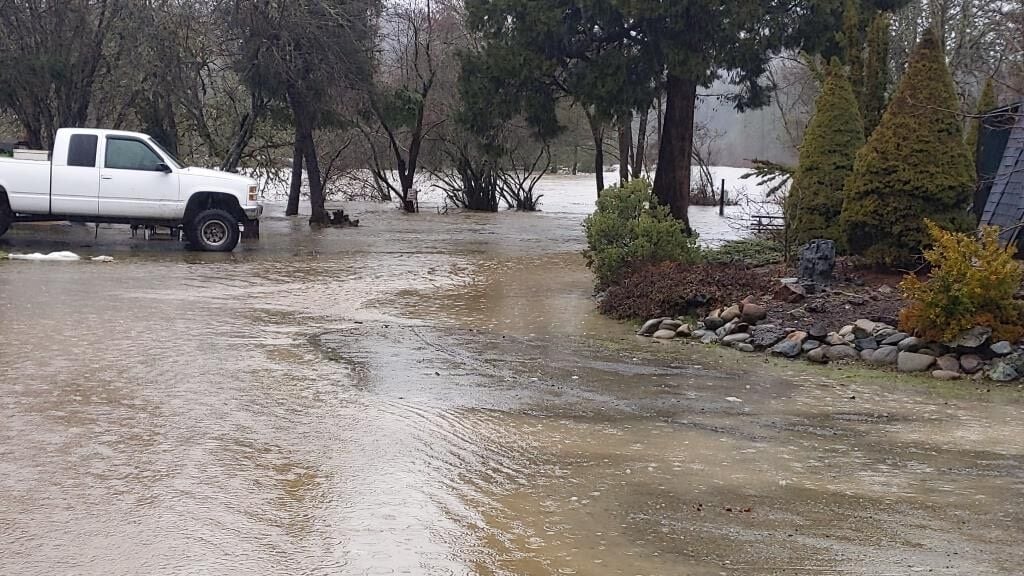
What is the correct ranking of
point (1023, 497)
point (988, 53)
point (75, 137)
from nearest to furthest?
point (1023, 497)
point (75, 137)
point (988, 53)

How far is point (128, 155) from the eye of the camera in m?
18.0

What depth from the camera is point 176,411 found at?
295 inches

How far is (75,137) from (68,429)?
476 inches

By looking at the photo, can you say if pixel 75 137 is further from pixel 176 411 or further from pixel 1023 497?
pixel 1023 497

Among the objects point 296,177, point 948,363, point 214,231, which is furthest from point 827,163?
point 296,177

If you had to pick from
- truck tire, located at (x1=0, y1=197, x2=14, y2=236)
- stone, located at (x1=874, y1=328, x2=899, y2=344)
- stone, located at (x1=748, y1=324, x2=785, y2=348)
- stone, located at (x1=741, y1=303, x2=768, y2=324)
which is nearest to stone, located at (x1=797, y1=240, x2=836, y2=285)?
stone, located at (x1=741, y1=303, x2=768, y2=324)

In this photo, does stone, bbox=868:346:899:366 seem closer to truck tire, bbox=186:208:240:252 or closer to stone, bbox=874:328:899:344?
stone, bbox=874:328:899:344

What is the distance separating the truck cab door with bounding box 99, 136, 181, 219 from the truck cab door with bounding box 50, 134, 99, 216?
153 millimetres

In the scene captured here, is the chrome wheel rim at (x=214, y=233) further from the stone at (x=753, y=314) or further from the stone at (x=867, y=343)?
the stone at (x=867, y=343)

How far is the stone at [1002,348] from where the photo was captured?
933 cm

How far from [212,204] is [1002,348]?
13.6 metres

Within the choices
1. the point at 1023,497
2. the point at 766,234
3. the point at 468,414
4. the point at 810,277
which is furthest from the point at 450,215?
the point at 1023,497

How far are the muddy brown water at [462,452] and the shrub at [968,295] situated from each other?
0.85 meters

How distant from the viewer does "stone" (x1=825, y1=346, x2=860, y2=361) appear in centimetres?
1002
